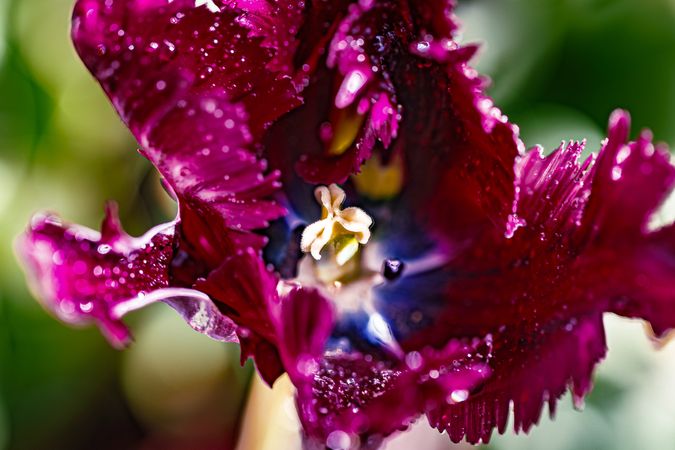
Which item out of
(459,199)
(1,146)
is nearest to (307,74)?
(459,199)

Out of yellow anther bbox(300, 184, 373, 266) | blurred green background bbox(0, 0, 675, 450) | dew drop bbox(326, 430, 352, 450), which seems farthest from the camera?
blurred green background bbox(0, 0, 675, 450)

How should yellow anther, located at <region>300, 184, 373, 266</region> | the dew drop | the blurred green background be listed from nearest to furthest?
the dew drop → yellow anther, located at <region>300, 184, 373, 266</region> → the blurred green background

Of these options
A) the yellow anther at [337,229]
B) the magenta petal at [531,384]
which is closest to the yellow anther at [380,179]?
the yellow anther at [337,229]

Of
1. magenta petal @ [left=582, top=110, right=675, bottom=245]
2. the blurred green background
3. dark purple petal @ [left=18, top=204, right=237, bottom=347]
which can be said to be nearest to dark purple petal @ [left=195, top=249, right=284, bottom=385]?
dark purple petal @ [left=18, top=204, right=237, bottom=347]

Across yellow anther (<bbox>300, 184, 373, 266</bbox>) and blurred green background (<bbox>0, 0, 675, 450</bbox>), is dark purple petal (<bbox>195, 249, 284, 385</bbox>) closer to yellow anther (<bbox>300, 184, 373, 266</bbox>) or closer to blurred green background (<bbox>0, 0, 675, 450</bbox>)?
yellow anther (<bbox>300, 184, 373, 266</bbox>)

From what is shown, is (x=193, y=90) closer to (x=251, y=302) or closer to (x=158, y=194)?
(x=251, y=302)

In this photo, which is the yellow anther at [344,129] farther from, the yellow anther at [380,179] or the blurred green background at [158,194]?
the blurred green background at [158,194]

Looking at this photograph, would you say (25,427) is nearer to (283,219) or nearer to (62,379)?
(62,379)
